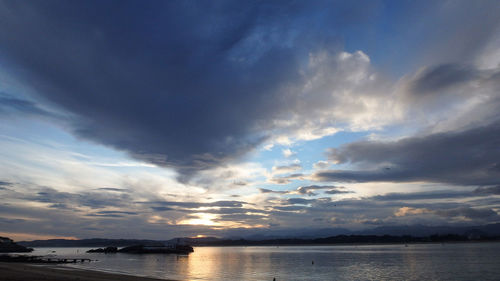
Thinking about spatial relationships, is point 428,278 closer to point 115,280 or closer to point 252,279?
point 252,279

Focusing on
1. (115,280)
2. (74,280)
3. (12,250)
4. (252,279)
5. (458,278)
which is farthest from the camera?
(12,250)

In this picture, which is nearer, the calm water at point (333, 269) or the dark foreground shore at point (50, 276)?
the dark foreground shore at point (50, 276)

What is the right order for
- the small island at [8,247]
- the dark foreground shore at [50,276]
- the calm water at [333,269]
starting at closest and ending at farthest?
1. the dark foreground shore at [50,276]
2. the calm water at [333,269]
3. the small island at [8,247]

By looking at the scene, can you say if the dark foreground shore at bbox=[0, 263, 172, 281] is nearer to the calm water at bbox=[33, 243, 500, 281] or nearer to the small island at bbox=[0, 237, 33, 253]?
the calm water at bbox=[33, 243, 500, 281]

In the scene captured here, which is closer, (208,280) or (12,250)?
(208,280)

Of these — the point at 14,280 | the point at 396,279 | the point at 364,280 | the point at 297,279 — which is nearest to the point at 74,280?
the point at 14,280

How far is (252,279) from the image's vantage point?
6047 centimetres

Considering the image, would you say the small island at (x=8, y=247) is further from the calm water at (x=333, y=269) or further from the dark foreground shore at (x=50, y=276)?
the dark foreground shore at (x=50, y=276)

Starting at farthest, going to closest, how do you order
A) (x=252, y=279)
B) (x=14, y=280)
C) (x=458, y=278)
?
(x=252, y=279) → (x=458, y=278) → (x=14, y=280)

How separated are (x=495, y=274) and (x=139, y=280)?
6375 centimetres

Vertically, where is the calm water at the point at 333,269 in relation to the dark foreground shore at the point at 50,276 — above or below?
below

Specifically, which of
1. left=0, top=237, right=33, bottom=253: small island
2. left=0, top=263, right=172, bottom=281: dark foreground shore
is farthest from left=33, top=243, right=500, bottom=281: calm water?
left=0, top=237, right=33, bottom=253: small island

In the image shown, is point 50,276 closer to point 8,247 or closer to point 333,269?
point 333,269

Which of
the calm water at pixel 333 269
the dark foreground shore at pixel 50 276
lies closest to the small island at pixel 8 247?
the calm water at pixel 333 269
